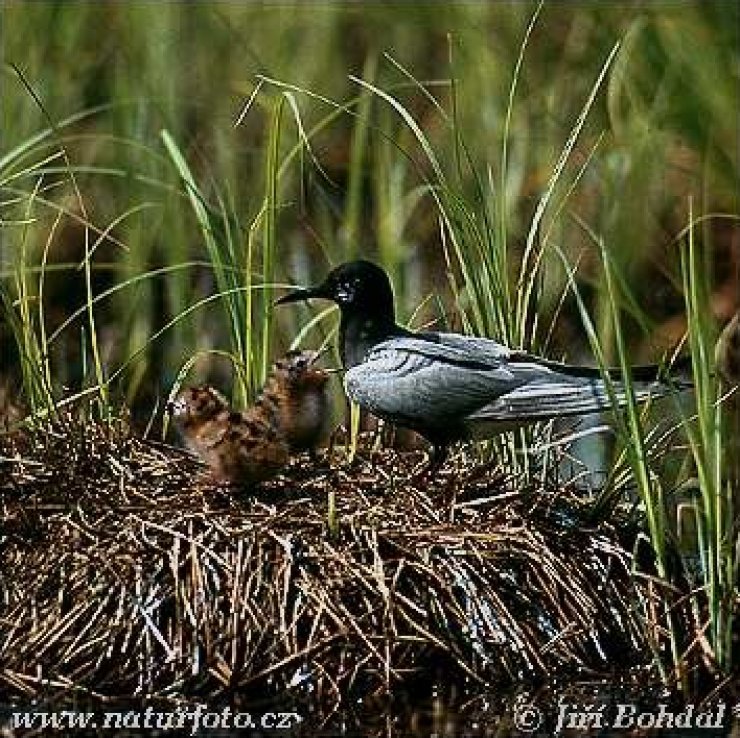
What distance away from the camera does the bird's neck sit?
6.78 m

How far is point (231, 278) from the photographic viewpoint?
6.89 metres

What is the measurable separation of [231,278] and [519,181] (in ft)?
9.22

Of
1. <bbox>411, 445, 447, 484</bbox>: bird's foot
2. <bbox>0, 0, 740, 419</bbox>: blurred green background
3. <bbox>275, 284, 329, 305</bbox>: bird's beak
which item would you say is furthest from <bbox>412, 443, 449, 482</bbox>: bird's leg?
<bbox>0, 0, 740, 419</bbox>: blurred green background

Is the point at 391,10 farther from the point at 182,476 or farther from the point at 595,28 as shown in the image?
the point at 182,476

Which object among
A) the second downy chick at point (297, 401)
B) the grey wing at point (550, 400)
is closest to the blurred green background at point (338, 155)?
the second downy chick at point (297, 401)

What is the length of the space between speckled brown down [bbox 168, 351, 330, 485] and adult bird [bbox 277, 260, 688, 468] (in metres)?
0.13

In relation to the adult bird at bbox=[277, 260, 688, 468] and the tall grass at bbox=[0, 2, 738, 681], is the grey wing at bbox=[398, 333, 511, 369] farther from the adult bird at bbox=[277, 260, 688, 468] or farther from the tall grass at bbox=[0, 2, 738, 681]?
the tall grass at bbox=[0, 2, 738, 681]

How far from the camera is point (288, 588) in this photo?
233 inches

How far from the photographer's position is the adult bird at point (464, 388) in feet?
20.9

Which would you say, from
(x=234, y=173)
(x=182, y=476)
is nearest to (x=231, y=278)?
(x=182, y=476)

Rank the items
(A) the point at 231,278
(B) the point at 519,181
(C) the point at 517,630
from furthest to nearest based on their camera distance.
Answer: (B) the point at 519,181
(A) the point at 231,278
(C) the point at 517,630

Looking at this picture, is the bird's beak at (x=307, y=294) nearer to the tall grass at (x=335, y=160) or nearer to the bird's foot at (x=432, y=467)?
the tall grass at (x=335, y=160)

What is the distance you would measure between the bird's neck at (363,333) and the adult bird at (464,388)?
12cm

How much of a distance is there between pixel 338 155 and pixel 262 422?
186 inches
